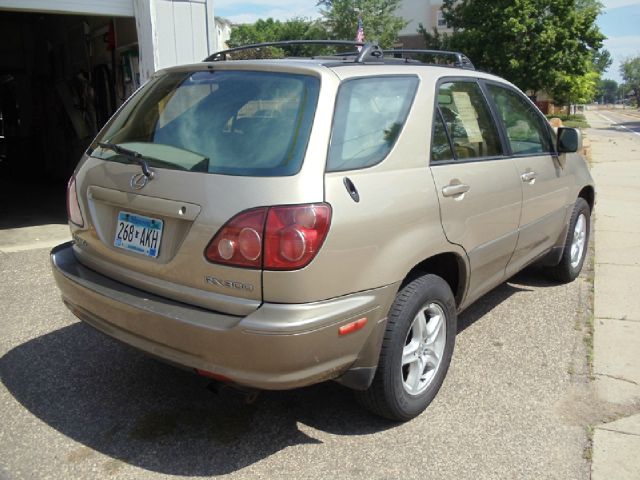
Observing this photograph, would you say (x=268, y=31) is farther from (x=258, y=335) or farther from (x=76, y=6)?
(x=258, y=335)

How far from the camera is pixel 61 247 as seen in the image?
11.2ft

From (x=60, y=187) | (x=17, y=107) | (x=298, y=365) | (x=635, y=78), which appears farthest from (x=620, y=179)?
(x=635, y=78)

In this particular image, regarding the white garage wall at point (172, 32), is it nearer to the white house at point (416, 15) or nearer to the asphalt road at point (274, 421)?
the asphalt road at point (274, 421)

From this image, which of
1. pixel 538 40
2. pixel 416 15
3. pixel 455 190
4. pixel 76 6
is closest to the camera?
pixel 455 190

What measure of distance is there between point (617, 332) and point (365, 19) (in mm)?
51363

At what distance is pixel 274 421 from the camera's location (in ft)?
10.3

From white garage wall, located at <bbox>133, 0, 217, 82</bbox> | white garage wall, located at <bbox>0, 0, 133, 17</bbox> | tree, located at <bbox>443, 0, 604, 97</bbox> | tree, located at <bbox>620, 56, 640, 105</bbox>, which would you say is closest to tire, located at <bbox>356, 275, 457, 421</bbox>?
white garage wall, located at <bbox>133, 0, 217, 82</bbox>

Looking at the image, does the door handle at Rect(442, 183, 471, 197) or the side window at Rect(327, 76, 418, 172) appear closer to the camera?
the side window at Rect(327, 76, 418, 172)

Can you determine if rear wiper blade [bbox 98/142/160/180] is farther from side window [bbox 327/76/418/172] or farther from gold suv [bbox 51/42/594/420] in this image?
side window [bbox 327/76/418/172]

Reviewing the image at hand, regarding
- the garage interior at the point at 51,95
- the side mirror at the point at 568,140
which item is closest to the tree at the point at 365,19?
the garage interior at the point at 51,95

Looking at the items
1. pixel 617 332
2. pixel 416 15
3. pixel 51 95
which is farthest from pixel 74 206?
pixel 416 15

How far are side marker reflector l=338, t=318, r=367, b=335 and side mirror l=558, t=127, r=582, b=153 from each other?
2796mm

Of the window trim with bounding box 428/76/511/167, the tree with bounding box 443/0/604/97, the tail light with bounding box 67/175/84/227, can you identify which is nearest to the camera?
the tail light with bounding box 67/175/84/227

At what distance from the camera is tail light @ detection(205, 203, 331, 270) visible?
240cm
